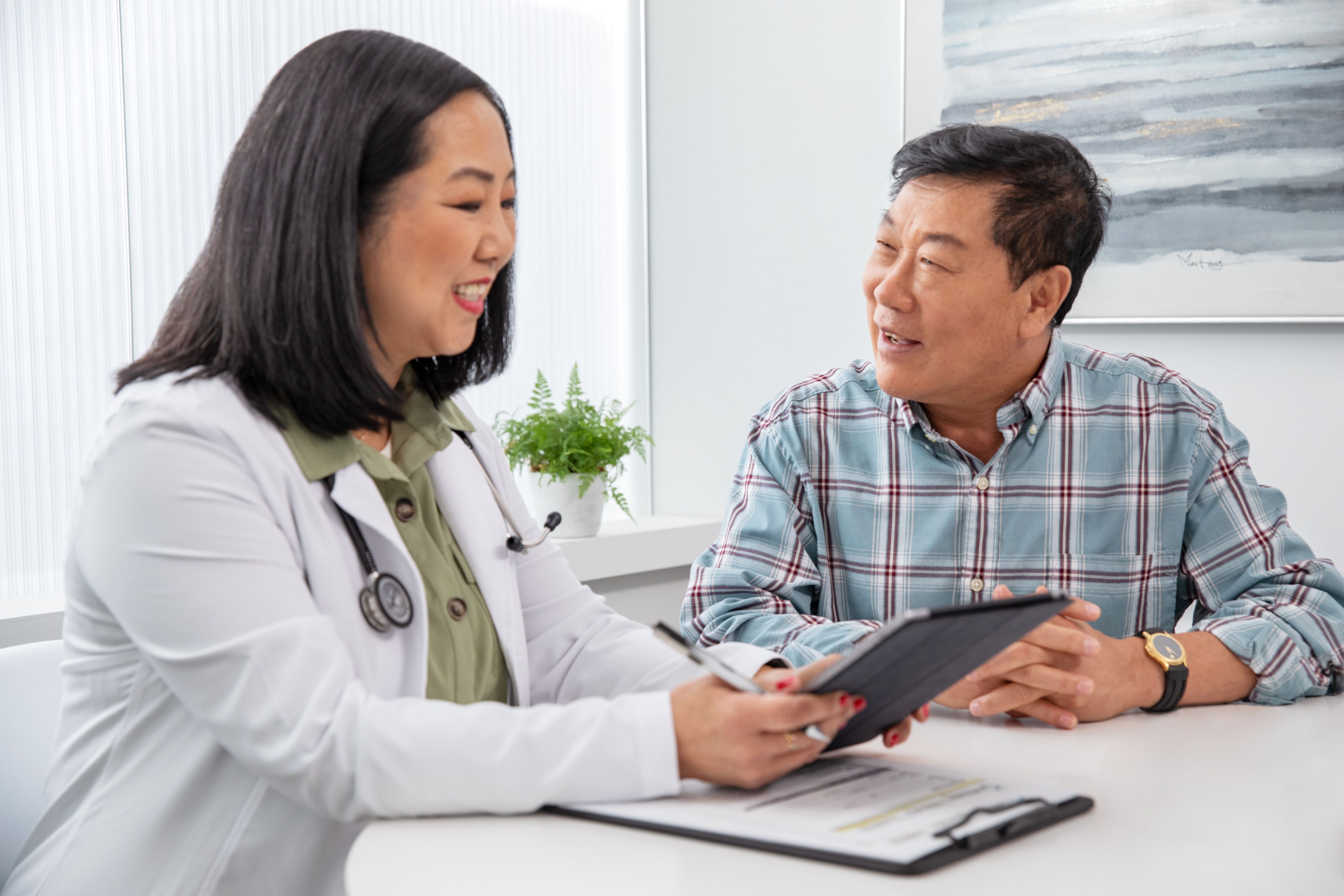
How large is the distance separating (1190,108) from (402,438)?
85.3 inches

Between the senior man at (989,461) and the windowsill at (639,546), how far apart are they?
3.95 ft

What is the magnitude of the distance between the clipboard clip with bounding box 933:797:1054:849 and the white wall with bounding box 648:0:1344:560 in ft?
6.99

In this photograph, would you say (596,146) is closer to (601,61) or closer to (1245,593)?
(601,61)

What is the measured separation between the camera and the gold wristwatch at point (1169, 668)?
4.63 ft

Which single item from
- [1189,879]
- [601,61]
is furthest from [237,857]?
[601,61]

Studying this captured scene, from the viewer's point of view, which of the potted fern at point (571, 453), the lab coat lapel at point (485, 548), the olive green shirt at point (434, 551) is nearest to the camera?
the olive green shirt at point (434, 551)

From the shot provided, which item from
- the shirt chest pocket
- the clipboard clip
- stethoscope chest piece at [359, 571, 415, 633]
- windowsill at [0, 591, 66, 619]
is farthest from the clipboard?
windowsill at [0, 591, 66, 619]

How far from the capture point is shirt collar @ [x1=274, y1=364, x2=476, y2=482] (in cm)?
120

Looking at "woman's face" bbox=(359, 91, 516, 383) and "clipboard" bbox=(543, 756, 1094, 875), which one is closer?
"clipboard" bbox=(543, 756, 1094, 875)

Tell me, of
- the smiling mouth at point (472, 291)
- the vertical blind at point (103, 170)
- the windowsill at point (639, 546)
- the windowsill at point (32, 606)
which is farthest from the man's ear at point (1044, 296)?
the windowsill at point (32, 606)

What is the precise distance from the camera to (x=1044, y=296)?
186 centimetres

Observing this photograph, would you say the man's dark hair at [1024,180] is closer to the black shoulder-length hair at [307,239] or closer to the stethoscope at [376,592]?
the black shoulder-length hair at [307,239]

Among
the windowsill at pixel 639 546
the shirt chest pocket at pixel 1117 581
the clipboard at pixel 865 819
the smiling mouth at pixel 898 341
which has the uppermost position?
the smiling mouth at pixel 898 341
